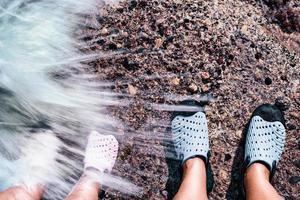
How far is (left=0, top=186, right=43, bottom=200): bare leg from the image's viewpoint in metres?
2.34

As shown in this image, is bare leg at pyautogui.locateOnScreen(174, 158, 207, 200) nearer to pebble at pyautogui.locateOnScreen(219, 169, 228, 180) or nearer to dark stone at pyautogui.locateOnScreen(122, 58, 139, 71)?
pebble at pyautogui.locateOnScreen(219, 169, 228, 180)

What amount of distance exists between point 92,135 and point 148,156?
334 millimetres

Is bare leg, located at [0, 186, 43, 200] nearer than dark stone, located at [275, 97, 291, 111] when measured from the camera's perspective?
Yes

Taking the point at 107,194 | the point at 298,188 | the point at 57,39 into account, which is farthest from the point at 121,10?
the point at 298,188

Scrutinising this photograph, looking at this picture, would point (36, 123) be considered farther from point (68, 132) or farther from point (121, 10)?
point (121, 10)

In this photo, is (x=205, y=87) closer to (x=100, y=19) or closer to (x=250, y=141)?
(x=250, y=141)

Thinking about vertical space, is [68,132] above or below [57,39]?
below

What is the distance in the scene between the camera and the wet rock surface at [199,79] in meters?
2.56

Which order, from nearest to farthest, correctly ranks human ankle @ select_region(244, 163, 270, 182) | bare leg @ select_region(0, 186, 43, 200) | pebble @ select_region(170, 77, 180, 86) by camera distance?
bare leg @ select_region(0, 186, 43, 200), human ankle @ select_region(244, 163, 270, 182), pebble @ select_region(170, 77, 180, 86)

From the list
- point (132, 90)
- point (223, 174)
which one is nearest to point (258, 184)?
point (223, 174)

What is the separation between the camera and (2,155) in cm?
265

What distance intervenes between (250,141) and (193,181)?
39 centimetres

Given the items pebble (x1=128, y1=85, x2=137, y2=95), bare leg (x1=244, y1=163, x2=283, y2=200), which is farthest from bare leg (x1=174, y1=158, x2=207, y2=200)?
pebble (x1=128, y1=85, x2=137, y2=95)

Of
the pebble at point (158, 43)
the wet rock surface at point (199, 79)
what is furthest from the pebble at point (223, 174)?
the pebble at point (158, 43)
